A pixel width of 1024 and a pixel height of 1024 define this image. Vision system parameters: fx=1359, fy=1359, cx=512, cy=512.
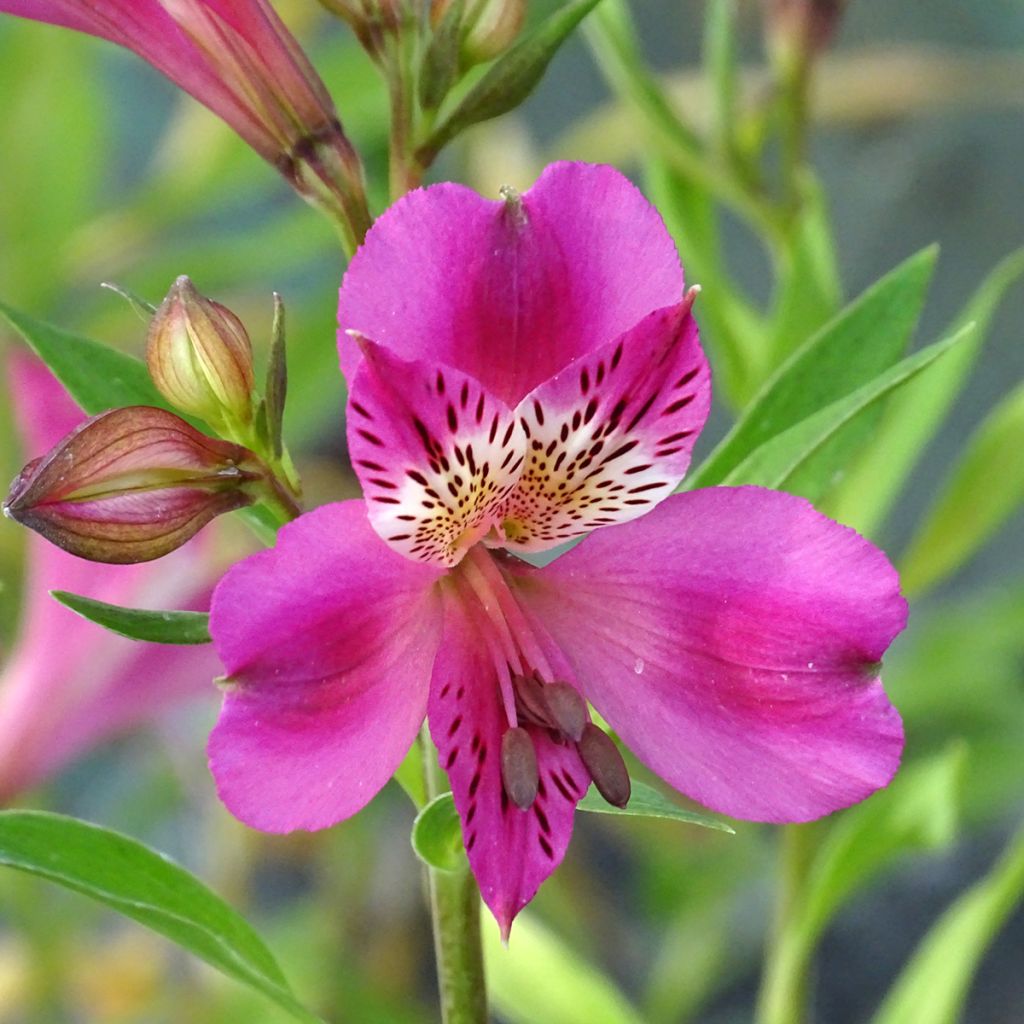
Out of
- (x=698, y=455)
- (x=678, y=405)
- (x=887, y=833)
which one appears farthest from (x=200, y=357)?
(x=698, y=455)

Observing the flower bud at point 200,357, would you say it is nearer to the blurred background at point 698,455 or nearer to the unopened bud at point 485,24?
the unopened bud at point 485,24

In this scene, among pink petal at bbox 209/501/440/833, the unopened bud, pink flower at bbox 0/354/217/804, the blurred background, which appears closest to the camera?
pink petal at bbox 209/501/440/833

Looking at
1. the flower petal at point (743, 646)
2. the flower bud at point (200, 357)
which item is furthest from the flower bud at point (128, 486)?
the flower petal at point (743, 646)

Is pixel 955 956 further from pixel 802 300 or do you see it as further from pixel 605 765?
pixel 605 765

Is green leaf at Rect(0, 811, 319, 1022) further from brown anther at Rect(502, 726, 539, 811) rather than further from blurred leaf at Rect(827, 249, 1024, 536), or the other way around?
blurred leaf at Rect(827, 249, 1024, 536)

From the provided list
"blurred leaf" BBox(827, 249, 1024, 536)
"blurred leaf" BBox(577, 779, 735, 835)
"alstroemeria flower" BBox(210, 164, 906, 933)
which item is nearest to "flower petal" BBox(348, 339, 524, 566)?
"alstroemeria flower" BBox(210, 164, 906, 933)

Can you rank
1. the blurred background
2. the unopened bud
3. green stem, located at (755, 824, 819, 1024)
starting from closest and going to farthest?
the unopened bud → green stem, located at (755, 824, 819, 1024) → the blurred background
